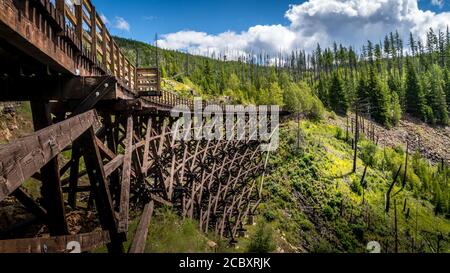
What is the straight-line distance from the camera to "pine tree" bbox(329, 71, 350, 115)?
6153 cm

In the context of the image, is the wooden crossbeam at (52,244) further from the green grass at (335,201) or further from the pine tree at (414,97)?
the pine tree at (414,97)

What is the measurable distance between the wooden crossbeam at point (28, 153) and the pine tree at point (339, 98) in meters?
62.8

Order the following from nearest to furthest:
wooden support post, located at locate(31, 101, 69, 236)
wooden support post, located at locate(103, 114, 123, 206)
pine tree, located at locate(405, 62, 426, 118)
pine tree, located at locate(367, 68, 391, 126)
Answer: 1. wooden support post, located at locate(31, 101, 69, 236)
2. wooden support post, located at locate(103, 114, 123, 206)
3. pine tree, located at locate(367, 68, 391, 126)
4. pine tree, located at locate(405, 62, 426, 118)

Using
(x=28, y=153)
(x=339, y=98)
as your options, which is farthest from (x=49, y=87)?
(x=339, y=98)

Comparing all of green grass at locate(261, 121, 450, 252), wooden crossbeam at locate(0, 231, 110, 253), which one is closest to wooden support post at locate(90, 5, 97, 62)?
wooden crossbeam at locate(0, 231, 110, 253)

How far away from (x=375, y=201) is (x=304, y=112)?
1863 centimetres

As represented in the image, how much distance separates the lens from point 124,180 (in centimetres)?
550

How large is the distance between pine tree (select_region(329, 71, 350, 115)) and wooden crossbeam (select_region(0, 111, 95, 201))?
62.8 meters

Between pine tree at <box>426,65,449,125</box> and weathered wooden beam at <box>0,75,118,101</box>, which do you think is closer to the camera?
weathered wooden beam at <box>0,75,118,101</box>

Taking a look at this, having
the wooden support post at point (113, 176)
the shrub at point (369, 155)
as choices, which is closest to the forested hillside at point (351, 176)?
the shrub at point (369, 155)

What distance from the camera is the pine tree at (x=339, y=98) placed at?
61531 millimetres

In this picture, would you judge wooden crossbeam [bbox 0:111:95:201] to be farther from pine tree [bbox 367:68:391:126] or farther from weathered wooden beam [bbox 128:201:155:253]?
pine tree [bbox 367:68:391:126]

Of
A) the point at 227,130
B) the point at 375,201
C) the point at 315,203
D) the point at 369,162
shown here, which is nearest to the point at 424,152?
the point at 369,162
